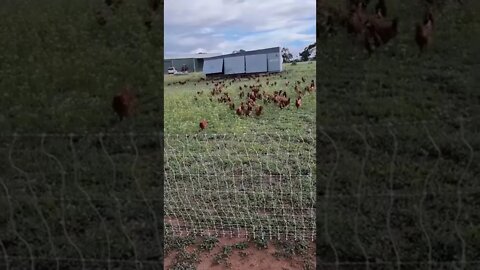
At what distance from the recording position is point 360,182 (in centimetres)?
239

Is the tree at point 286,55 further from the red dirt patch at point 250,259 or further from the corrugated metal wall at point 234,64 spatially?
the red dirt patch at point 250,259

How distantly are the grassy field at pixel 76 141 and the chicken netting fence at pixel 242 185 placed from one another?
173 millimetres

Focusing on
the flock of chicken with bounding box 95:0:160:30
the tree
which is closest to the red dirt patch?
the tree

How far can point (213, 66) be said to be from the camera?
183 inches

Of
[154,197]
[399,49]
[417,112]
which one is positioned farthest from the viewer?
[399,49]

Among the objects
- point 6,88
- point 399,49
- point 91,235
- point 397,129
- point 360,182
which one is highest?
point 399,49

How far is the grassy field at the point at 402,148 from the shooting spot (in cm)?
192

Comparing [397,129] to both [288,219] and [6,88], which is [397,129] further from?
[6,88]

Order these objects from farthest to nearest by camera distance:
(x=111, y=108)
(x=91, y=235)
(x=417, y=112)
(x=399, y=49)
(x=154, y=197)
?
1. (x=399, y=49)
2. (x=111, y=108)
3. (x=417, y=112)
4. (x=154, y=197)
5. (x=91, y=235)

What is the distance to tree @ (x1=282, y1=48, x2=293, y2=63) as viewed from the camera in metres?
4.19

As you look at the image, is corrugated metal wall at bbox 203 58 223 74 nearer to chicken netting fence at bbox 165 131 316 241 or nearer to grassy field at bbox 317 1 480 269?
grassy field at bbox 317 1 480 269

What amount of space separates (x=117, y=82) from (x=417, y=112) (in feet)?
6.32

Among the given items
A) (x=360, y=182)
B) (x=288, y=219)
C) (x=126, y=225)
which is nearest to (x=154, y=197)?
(x=126, y=225)

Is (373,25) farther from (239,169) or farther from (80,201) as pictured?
(80,201)
